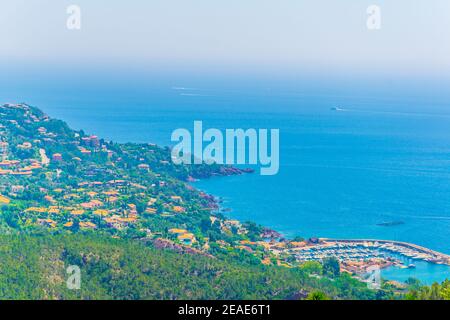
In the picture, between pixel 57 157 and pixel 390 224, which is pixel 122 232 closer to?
pixel 390 224

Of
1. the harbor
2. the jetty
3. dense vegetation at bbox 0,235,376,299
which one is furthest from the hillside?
the jetty

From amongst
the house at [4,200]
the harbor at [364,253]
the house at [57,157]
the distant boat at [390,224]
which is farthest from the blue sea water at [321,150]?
the house at [4,200]

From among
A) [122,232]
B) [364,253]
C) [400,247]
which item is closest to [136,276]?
[122,232]

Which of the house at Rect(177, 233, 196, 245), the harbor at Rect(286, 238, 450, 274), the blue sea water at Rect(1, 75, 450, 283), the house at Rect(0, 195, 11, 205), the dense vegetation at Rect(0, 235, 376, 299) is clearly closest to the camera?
the dense vegetation at Rect(0, 235, 376, 299)

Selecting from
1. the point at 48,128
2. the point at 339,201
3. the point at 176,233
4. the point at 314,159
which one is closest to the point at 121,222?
the point at 176,233

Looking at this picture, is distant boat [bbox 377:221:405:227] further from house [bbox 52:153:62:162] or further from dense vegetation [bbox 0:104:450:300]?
house [bbox 52:153:62:162]

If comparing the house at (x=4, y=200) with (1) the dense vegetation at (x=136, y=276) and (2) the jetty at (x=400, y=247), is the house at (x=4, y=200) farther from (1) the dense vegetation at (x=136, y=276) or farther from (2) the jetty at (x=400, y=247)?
(2) the jetty at (x=400, y=247)
